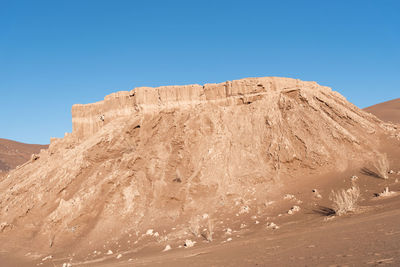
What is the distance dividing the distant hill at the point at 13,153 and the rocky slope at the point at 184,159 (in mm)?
45811

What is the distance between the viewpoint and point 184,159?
15656mm

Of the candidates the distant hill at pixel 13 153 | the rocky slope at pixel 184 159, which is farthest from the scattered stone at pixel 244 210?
the distant hill at pixel 13 153

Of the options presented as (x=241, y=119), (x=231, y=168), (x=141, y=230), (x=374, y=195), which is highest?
(x=241, y=119)

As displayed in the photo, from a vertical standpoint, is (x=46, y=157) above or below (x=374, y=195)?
above

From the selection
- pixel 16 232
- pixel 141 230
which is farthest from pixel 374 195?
pixel 16 232

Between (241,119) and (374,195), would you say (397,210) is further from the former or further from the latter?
(241,119)

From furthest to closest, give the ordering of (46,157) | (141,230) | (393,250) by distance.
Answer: (46,157), (141,230), (393,250)

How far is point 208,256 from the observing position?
7.52 metres

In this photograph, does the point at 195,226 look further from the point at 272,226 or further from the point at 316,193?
the point at 316,193

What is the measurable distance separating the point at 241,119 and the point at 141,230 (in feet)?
24.1

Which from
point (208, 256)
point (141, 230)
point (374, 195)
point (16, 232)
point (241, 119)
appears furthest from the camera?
point (241, 119)

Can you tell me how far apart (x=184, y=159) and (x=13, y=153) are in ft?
220

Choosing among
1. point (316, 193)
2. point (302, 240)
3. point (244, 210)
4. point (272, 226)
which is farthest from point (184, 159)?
point (302, 240)

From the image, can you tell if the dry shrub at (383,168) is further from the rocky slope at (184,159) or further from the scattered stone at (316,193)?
the scattered stone at (316,193)
